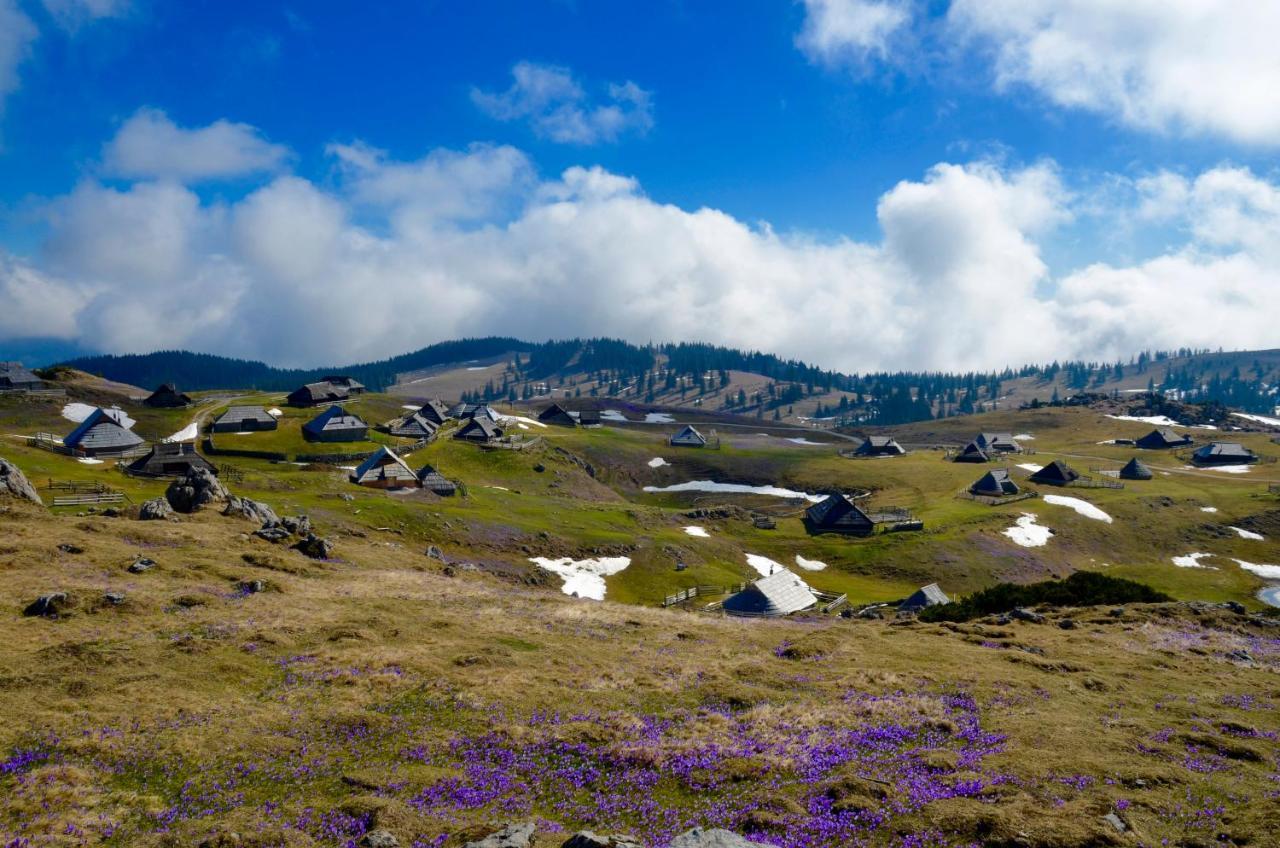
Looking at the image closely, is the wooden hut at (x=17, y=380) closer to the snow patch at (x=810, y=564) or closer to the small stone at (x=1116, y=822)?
the snow patch at (x=810, y=564)

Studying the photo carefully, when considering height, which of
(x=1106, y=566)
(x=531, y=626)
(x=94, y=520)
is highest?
(x=94, y=520)

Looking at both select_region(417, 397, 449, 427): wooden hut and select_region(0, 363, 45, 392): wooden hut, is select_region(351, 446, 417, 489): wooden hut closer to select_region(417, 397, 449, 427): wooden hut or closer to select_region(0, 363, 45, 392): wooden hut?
select_region(417, 397, 449, 427): wooden hut

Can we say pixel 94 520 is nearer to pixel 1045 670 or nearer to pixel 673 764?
pixel 673 764

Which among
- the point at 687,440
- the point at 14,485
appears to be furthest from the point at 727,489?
the point at 14,485

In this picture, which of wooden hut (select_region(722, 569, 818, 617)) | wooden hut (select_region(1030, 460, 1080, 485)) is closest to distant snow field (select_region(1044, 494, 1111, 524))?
wooden hut (select_region(1030, 460, 1080, 485))

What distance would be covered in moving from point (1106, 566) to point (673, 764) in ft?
284

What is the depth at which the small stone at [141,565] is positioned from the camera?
4034cm

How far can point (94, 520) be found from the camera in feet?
160

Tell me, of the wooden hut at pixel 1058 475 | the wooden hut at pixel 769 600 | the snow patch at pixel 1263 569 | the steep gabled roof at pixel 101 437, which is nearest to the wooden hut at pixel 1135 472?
the wooden hut at pixel 1058 475

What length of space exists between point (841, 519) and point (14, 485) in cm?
8625

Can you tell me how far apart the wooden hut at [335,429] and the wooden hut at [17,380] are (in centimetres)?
4908

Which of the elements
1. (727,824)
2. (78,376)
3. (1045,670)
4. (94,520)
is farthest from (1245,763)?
(78,376)

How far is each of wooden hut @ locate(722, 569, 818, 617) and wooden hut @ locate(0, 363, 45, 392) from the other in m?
133

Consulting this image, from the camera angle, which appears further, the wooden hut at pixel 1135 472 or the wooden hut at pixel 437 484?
the wooden hut at pixel 1135 472
